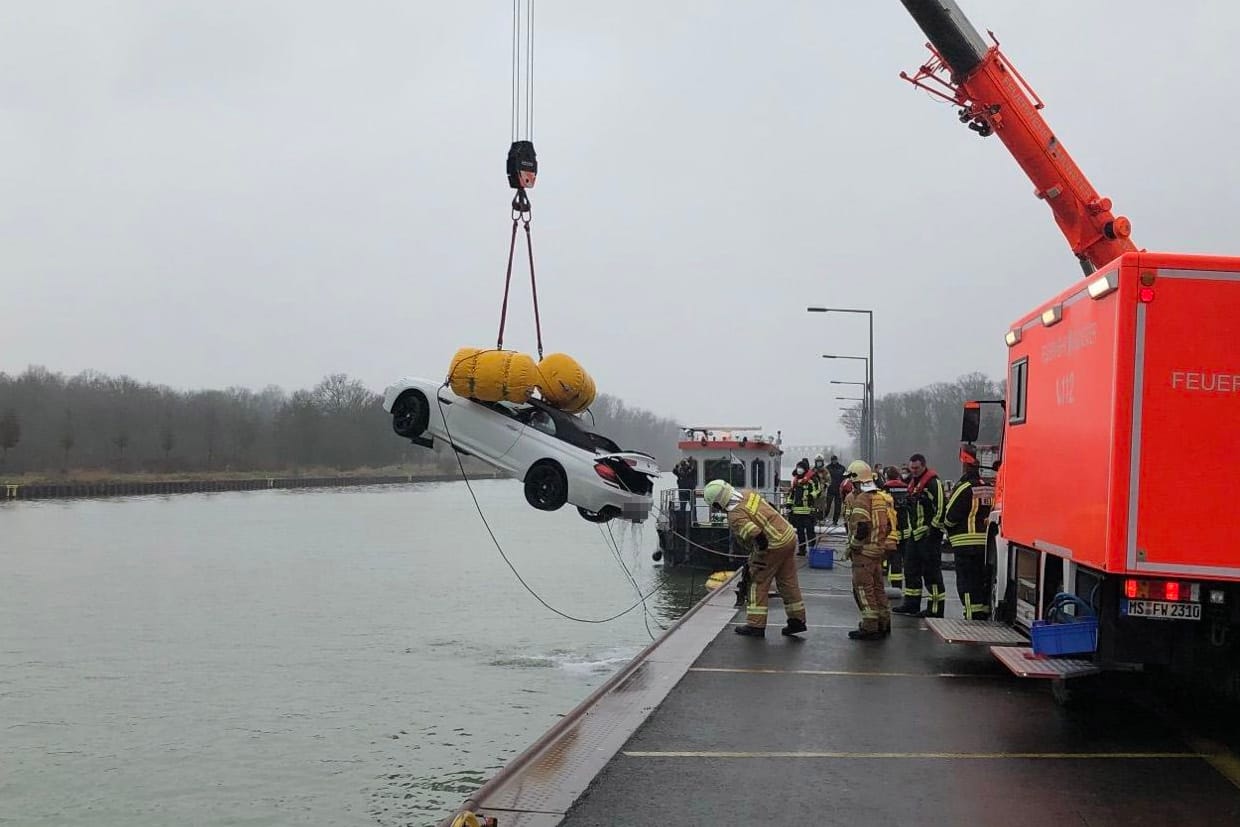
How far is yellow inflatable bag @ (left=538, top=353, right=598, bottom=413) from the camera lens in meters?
11.8

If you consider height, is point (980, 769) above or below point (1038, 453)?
below

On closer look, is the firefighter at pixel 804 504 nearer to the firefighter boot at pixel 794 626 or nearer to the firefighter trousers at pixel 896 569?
the firefighter trousers at pixel 896 569

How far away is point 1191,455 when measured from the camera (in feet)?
21.6

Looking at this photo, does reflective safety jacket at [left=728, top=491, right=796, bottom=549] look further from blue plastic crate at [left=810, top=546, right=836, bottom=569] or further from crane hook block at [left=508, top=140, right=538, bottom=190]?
blue plastic crate at [left=810, top=546, right=836, bottom=569]

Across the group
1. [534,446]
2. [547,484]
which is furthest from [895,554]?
[534,446]

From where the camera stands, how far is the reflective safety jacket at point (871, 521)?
11.5 m

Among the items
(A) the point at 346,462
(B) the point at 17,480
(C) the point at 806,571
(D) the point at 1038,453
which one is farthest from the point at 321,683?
(A) the point at 346,462

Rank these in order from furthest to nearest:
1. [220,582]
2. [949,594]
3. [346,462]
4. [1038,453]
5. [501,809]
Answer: [346,462]
[220,582]
[949,594]
[1038,453]
[501,809]

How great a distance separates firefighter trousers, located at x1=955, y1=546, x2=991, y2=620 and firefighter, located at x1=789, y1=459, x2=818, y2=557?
9689 millimetres

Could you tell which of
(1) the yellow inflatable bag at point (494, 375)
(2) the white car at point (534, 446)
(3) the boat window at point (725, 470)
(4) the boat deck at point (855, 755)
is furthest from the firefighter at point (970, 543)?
(3) the boat window at point (725, 470)

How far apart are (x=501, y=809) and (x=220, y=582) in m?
27.0

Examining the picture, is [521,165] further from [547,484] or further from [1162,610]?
[1162,610]

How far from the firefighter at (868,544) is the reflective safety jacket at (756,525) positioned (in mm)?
640

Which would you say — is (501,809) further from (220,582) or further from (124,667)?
(220,582)
